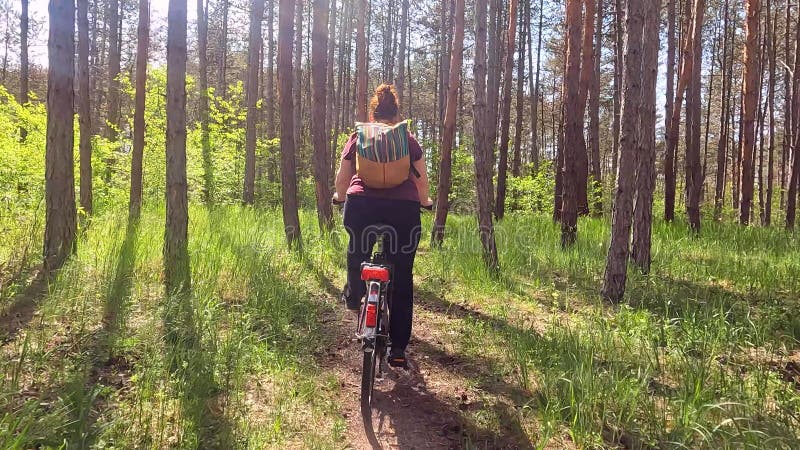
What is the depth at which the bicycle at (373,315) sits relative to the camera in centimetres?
291

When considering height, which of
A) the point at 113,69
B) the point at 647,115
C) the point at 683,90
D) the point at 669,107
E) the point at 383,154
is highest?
the point at 113,69

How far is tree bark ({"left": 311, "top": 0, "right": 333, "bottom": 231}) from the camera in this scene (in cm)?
873

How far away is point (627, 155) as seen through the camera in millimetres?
5066

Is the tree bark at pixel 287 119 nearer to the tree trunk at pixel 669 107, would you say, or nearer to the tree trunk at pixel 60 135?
the tree trunk at pixel 60 135

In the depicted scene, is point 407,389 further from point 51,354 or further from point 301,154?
point 301,154

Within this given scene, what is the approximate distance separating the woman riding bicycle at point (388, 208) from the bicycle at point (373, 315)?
0.19ft

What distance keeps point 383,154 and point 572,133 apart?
6337 millimetres

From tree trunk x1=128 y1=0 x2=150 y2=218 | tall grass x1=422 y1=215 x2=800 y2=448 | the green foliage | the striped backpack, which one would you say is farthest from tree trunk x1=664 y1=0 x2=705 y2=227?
tree trunk x1=128 y1=0 x2=150 y2=218

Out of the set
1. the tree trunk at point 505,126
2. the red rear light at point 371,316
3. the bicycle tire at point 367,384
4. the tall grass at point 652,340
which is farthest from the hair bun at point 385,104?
the tree trunk at point 505,126

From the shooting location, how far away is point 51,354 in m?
3.11

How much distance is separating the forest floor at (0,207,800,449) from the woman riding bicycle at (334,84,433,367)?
63 cm

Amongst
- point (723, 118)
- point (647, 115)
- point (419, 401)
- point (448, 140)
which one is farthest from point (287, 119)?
point (723, 118)

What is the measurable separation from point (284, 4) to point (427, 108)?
27239 mm

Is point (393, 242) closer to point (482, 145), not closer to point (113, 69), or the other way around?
point (482, 145)
